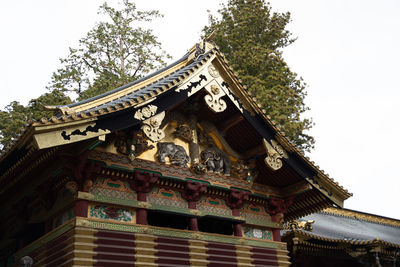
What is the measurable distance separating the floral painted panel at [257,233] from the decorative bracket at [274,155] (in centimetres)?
179

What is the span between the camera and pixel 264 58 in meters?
23.2

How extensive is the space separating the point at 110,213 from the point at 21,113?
48.7ft

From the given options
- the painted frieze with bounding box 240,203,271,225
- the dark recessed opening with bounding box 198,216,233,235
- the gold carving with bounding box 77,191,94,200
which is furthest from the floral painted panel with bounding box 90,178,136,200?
the painted frieze with bounding box 240,203,271,225

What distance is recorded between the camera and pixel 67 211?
372 inches

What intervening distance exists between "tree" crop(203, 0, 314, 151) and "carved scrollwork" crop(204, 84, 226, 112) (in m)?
10.1

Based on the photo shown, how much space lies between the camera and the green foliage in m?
20.8

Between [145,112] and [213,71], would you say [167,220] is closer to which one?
[145,112]

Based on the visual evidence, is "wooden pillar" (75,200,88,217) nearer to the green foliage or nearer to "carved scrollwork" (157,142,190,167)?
"carved scrollwork" (157,142,190,167)

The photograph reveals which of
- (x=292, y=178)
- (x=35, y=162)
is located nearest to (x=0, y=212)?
(x=35, y=162)

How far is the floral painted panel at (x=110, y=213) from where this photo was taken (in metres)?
9.20

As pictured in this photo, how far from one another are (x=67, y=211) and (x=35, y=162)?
1.23 m

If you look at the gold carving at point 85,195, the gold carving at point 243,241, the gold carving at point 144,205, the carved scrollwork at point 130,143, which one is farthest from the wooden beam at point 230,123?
the gold carving at point 85,195

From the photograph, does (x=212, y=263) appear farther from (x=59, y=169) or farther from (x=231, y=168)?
(x=59, y=169)

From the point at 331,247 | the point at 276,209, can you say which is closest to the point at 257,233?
the point at 276,209
